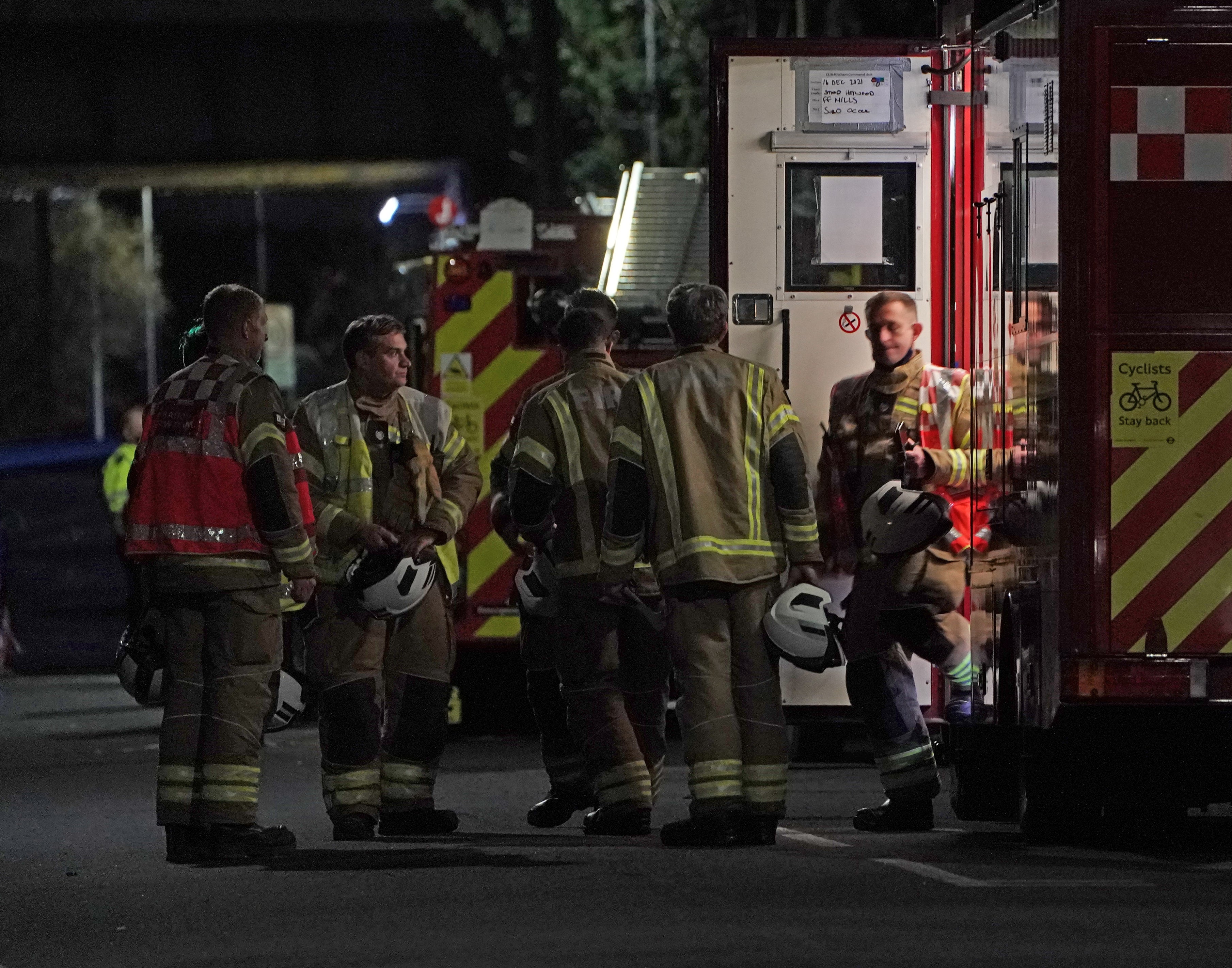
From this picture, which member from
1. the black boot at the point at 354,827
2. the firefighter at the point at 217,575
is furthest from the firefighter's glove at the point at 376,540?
the black boot at the point at 354,827

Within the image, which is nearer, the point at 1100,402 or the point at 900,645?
the point at 1100,402

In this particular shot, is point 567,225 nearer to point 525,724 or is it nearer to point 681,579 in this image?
point 525,724

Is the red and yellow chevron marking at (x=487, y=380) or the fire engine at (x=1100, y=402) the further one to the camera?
the red and yellow chevron marking at (x=487, y=380)

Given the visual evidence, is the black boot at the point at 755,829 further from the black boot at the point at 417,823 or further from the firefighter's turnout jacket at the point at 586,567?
the black boot at the point at 417,823

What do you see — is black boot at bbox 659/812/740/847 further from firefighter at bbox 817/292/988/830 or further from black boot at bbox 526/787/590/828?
black boot at bbox 526/787/590/828

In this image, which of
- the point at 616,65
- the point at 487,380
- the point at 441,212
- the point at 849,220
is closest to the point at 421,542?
the point at 849,220

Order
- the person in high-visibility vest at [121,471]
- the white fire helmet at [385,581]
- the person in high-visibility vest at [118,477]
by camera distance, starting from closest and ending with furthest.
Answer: the white fire helmet at [385,581] → the person in high-visibility vest at [121,471] → the person in high-visibility vest at [118,477]

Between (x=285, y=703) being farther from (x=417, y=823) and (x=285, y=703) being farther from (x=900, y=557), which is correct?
(x=900, y=557)

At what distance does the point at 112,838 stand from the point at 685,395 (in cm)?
253

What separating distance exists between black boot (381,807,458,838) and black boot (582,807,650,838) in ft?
1.75

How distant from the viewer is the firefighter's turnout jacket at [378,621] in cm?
989

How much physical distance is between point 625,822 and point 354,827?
0.88 metres

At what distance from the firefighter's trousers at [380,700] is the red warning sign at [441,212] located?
5.35 meters

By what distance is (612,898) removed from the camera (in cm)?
795
